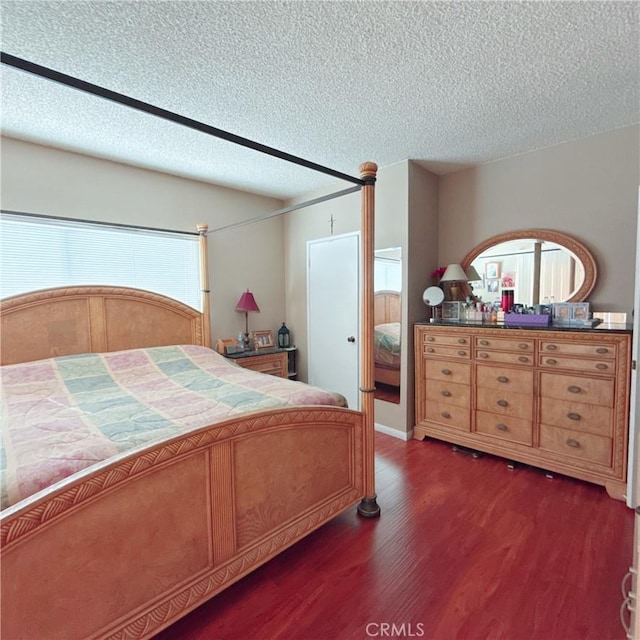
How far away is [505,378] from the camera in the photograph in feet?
9.00

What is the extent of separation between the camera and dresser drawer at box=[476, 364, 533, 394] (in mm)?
2643

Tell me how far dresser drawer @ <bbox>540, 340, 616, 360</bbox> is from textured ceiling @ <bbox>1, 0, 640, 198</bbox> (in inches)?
60.5

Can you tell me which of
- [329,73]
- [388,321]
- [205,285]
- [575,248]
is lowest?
[388,321]

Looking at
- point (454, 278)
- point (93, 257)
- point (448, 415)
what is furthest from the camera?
point (454, 278)

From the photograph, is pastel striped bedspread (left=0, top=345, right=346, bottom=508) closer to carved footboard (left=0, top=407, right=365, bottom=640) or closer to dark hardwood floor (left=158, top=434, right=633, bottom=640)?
carved footboard (left=0, top=407, right=365, bottom=640)

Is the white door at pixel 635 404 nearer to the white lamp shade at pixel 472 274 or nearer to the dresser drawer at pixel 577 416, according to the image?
the dresser drawer at pixel 577 416

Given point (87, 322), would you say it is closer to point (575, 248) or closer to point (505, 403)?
point (505, 403)

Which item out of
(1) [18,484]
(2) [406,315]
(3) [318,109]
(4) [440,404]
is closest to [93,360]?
(1) [18,484]

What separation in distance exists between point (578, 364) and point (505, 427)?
72 cm

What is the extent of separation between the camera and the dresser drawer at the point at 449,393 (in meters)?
2.96

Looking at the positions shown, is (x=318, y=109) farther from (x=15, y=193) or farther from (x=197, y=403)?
(x=15, y=193)

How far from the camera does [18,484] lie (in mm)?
1115

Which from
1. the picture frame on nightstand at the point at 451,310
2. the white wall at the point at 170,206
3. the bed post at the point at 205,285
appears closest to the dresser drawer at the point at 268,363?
the bed post at the point at 205,285

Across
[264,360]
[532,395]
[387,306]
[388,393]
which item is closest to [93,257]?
[264,360]
